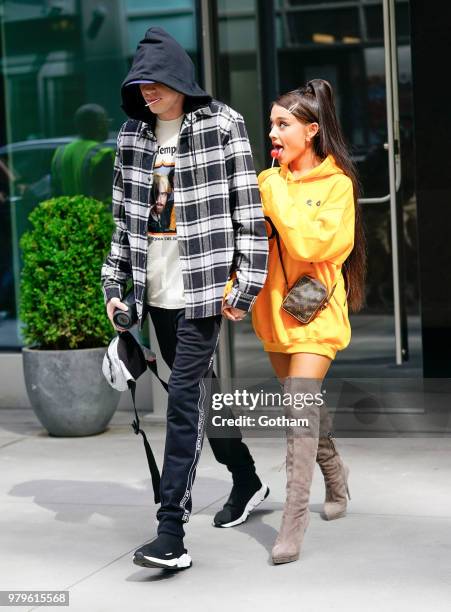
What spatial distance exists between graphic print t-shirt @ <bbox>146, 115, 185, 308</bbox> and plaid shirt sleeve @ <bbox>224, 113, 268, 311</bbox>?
0.68 ft

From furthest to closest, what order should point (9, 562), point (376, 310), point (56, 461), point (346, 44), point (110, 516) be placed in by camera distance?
point (346, 44) < point (376, 310) < point (56, 461) < point (110, 516) < point (9, 562)

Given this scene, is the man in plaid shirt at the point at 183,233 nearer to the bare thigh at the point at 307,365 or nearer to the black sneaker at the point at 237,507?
→ the bare thigh at the point at 307,365

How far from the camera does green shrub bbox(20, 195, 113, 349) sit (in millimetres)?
6707

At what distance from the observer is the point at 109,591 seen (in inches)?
165

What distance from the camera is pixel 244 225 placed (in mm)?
4371

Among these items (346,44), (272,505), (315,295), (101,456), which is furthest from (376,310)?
(315,295)

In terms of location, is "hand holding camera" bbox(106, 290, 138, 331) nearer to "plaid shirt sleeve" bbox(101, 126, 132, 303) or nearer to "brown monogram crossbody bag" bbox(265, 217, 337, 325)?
"plaid shirt sleeve" bbox(101, 126, 132, 303)

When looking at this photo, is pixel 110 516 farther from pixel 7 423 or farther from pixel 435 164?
pixel 435 164

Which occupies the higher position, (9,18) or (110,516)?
(9,18)

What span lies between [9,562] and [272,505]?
121cm

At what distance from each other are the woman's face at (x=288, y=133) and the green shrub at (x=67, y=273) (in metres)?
2.47

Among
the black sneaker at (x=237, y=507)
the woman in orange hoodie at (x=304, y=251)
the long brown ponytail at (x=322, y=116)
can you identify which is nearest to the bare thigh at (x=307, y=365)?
the woman in orange hoodie at (x=304, y=251)

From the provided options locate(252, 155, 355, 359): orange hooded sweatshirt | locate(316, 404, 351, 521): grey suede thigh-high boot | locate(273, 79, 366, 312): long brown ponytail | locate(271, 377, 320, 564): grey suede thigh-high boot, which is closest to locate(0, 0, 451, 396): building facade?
locate(316, 404, 351, 521): grey suede thigh-high boot

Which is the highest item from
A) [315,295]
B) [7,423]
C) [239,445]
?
[315,295]
